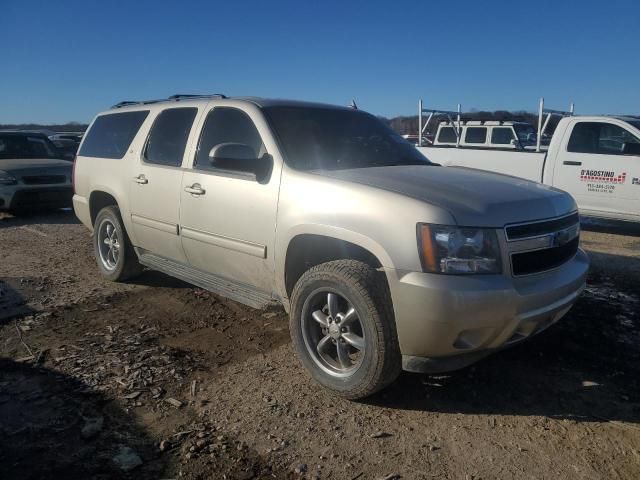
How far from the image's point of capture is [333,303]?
317 centimetres

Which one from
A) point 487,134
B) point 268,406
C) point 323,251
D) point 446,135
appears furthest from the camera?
point 446,135

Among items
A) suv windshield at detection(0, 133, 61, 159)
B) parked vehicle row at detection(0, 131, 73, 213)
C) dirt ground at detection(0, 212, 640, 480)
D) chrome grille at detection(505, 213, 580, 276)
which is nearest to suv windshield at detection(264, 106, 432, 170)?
chrome grille at detection(505, 213, 580, 276)

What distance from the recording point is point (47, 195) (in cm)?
969

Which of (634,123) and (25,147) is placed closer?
(634,123)

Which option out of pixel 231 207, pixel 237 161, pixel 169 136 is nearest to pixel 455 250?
pixel 237 161

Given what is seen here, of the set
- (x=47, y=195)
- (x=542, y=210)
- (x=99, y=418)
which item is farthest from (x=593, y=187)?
(x=47, y=195)

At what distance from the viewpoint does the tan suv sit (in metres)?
2.73

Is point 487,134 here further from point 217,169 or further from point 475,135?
point 217,169

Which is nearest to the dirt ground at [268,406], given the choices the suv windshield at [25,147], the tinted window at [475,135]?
the suv windshield at [25,147]

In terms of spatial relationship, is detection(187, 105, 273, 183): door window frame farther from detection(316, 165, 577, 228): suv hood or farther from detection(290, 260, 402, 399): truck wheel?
detection(290, 260, 402, 399): truck wheel

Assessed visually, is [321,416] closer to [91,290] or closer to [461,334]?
[461,334]

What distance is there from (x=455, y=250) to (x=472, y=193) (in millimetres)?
508

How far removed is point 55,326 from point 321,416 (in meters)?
2.57

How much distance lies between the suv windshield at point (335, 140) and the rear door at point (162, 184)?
0.98 m
